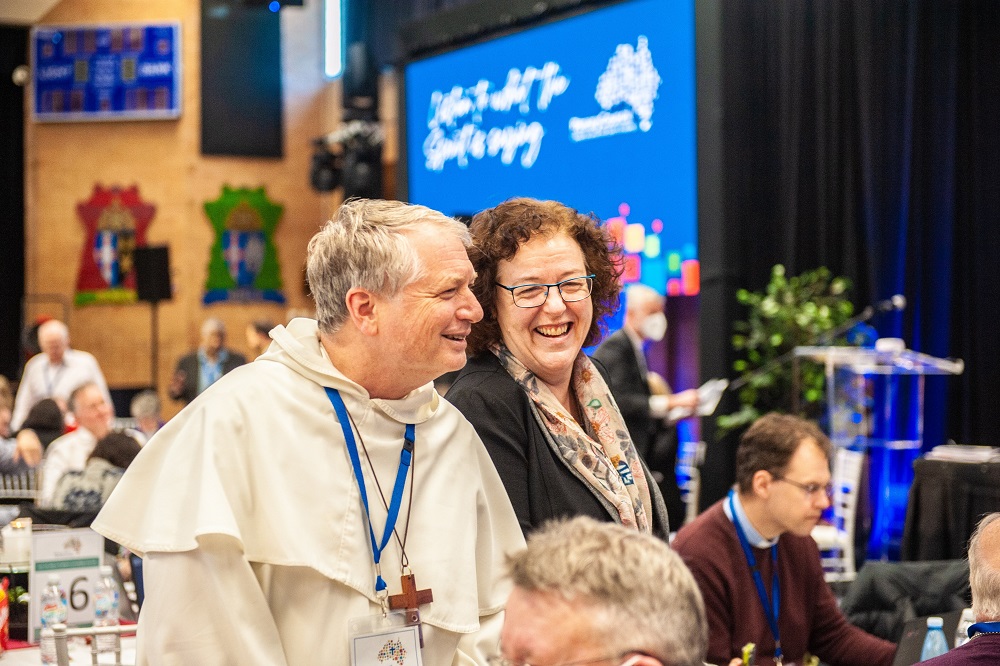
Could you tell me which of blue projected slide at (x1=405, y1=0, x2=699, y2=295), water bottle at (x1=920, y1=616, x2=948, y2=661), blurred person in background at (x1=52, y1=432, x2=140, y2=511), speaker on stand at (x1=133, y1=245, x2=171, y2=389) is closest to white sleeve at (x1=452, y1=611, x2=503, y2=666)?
water bottle at (x1=920, y1=616, x2=948, y2=661)

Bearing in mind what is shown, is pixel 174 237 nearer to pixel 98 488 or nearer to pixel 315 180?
pixel 315 180

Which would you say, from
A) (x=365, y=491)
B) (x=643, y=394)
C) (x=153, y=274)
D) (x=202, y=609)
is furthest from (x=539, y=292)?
(x=153, y=274)

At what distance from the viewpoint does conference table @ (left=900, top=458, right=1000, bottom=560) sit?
477 cm

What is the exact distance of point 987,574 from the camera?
2170 mm

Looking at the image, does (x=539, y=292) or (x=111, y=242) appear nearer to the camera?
(x=539, y=292)

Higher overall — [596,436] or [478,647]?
[596,436]

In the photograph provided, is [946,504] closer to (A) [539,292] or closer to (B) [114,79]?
(A) [539,292]

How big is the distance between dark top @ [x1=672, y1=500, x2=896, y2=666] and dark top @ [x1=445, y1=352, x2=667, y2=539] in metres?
1.06

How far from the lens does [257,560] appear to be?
168cm

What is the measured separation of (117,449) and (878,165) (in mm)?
5347

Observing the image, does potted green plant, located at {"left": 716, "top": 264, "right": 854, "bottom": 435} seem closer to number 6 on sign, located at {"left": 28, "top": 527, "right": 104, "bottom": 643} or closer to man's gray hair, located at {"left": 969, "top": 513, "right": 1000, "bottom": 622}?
man's gray hair, located at {"left": 969, "top": 513, "right": 1000, "bottom": 622}

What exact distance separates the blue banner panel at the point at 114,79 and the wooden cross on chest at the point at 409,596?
11.8 meters

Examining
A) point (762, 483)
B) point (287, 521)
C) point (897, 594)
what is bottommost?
point (897, 594)

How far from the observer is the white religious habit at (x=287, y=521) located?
5.37 feet
